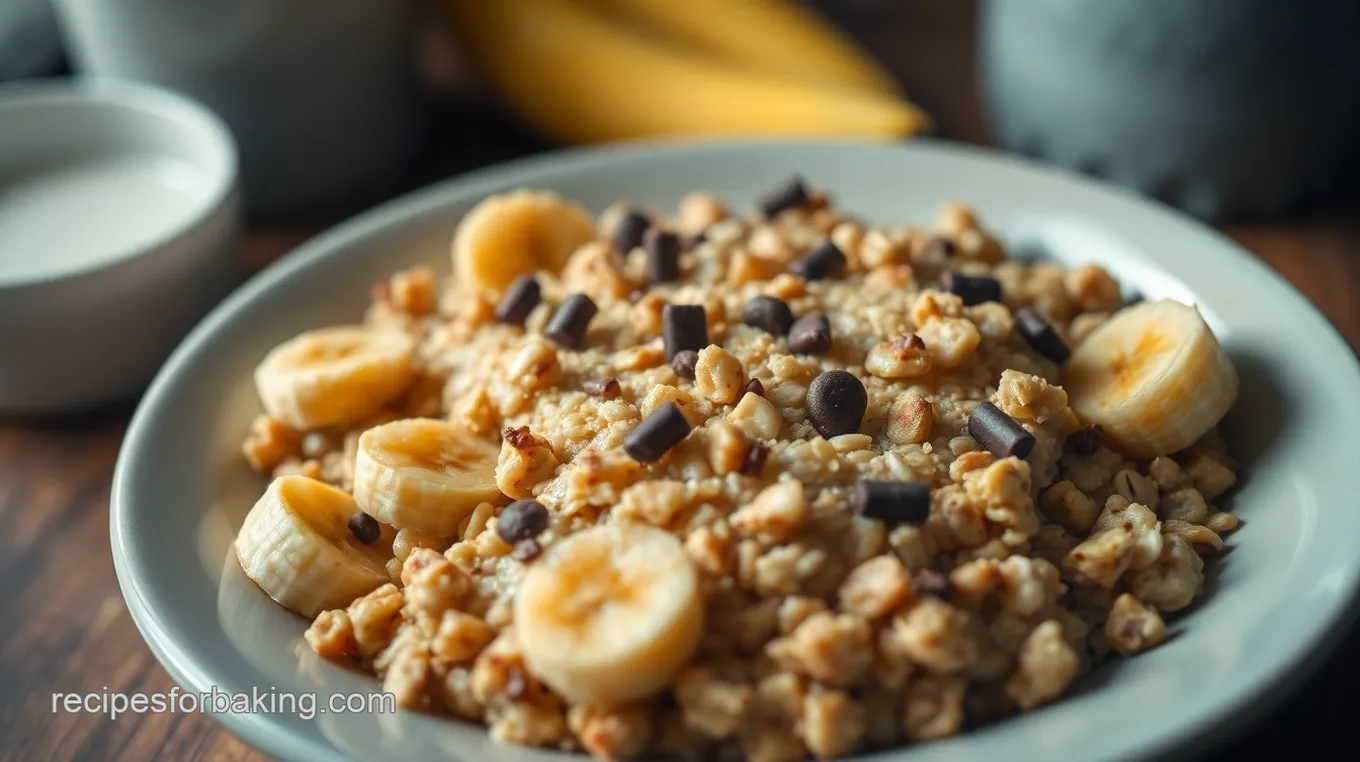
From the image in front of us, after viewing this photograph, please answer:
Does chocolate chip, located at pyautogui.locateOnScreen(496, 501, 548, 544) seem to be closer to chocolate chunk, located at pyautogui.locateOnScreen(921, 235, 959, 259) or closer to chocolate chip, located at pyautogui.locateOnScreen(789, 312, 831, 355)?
chocolate chip, located at pyautogui.locateOnScreen(789, 312, 831, 355)

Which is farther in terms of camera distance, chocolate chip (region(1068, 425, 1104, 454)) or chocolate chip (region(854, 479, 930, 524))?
chocolate chip (region(1068, 425, 1104, 454))

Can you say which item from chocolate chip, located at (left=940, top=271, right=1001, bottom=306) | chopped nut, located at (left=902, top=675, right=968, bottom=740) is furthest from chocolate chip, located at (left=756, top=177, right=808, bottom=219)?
chopped nut, located at (left=902, top=675, right=968, bottom=740)

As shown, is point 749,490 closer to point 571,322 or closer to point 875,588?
point 875,588

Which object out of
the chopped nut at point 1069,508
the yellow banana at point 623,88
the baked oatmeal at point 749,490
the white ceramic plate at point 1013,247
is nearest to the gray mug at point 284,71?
the yellow banana at point 623,88

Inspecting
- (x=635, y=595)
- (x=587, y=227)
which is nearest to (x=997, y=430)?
(x=635, y=595)

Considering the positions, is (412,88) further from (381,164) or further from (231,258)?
(231,258)

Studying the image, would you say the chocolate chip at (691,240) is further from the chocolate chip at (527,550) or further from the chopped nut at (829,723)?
the chopped nut at (829,723)

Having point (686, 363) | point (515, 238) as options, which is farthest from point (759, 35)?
point (686, 363)
